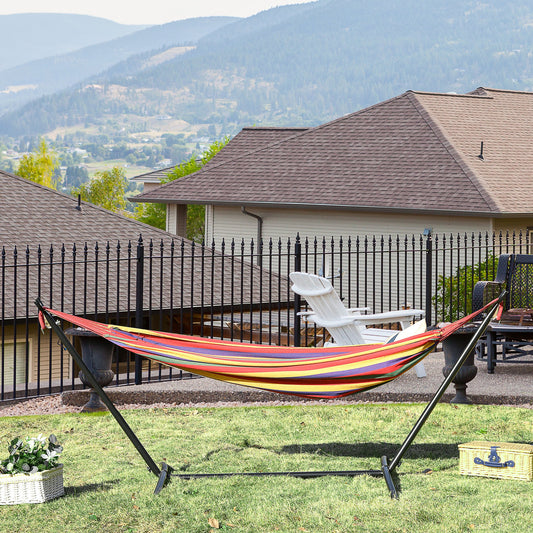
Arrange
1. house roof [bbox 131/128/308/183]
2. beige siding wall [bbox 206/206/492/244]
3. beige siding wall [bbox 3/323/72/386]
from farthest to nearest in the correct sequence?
house roof [bbox 131/128/308/183] → beige siding wall [bbox 206/206/492/244] → beige siding wall [bbox 3/323/72/386]

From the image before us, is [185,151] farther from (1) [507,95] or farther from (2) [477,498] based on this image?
(2) [477,498]

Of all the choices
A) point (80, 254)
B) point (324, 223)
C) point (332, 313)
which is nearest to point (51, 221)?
point (80, 254)

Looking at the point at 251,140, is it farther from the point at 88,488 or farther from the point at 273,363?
the point at 88,488

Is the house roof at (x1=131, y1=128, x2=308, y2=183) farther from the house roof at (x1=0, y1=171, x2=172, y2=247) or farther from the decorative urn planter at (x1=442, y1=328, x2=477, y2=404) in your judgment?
the decorative urn planter at (x1=442, y1=328, x2=477, y2=404)

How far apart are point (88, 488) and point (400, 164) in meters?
18.7

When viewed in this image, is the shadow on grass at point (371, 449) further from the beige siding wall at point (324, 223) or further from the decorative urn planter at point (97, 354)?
the beige siding wall at point (324, 223)

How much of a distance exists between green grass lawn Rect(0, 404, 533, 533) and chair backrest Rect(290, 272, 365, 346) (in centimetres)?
85

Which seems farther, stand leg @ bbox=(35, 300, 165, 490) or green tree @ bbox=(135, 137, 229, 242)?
green tree @ bbox=(135, 137, 229, 242)

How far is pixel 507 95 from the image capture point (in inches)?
1068

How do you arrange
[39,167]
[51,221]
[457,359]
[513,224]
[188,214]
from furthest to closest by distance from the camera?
[39,167], [188,214], [513,224], [51,221], [457,359]

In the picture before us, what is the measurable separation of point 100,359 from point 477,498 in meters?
3.72

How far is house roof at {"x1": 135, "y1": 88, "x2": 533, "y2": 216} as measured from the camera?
70.7 ft

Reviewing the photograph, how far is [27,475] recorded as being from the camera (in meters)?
5.42

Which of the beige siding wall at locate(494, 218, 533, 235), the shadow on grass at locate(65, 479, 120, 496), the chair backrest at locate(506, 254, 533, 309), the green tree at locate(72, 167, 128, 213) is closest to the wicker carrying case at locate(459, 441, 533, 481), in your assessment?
the shadow on grass at locate(65, 479, 120, 496)
